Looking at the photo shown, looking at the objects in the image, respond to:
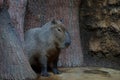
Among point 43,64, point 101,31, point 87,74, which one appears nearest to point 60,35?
point 43,64

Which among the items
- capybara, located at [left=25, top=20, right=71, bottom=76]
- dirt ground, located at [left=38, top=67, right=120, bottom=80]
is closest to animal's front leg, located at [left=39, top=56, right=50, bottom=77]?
capybara, located at [left=25, top=20, right=71, bottom=76]

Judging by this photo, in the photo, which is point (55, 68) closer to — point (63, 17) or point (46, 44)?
point (46, 44)

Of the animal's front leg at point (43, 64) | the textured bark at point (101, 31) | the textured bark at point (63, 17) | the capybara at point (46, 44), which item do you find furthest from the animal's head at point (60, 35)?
the textured bark at point (101, 31)

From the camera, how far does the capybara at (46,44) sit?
6.28m

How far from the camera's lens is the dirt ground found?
238 inches

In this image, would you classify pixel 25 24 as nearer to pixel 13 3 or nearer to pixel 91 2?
pixel 13 3

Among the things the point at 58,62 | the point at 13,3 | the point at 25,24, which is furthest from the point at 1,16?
the point at 58,62

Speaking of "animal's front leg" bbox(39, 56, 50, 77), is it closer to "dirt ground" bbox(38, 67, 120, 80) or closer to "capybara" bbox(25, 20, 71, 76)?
"capybara" bbox(25, 20, 71, 76)

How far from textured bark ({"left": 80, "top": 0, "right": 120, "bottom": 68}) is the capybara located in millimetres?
1265

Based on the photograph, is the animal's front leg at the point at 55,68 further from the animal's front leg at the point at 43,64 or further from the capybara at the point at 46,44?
the animal's front leg at the point at 43,64

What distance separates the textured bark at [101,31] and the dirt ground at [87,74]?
1.63 ft

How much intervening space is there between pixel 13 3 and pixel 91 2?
190 centimetres

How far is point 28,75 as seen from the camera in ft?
18.7

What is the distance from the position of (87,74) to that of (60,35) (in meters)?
0.88
